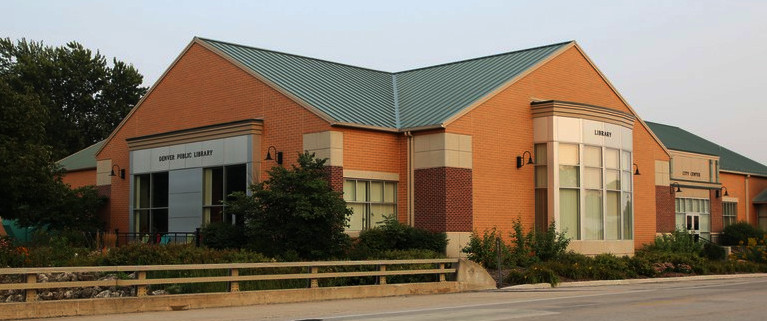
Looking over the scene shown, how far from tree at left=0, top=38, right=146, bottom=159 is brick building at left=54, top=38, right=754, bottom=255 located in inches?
1418

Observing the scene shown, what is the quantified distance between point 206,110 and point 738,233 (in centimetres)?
3234

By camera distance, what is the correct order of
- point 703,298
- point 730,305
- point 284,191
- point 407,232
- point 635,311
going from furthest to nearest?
point 407,232
point 284,191
point 703,298
point 730,305
point 635,311

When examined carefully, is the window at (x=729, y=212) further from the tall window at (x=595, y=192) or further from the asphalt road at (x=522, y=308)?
the asphalt road at (x=522, y=308)

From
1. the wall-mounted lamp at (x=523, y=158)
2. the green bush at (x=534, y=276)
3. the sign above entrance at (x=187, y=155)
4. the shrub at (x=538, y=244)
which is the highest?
the sign above entrance at (x=187, y=155)

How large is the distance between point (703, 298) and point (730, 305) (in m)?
2.31

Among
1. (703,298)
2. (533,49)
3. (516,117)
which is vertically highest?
(533,49)

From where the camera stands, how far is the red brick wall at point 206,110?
34.8 metres

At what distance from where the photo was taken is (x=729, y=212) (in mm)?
59375

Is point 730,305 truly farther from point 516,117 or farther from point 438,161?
point 516,117

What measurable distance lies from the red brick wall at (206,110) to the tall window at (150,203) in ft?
2.45

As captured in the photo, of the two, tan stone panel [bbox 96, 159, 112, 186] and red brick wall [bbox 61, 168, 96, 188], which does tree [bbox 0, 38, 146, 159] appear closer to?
red brick wall [bbox 61, 168, 96, 188]

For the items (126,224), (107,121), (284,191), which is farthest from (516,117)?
(107,121)

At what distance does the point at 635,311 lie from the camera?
19.0m

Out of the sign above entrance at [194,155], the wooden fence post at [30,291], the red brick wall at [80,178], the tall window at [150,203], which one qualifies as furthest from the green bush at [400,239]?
the red brick wall at [80,178]
